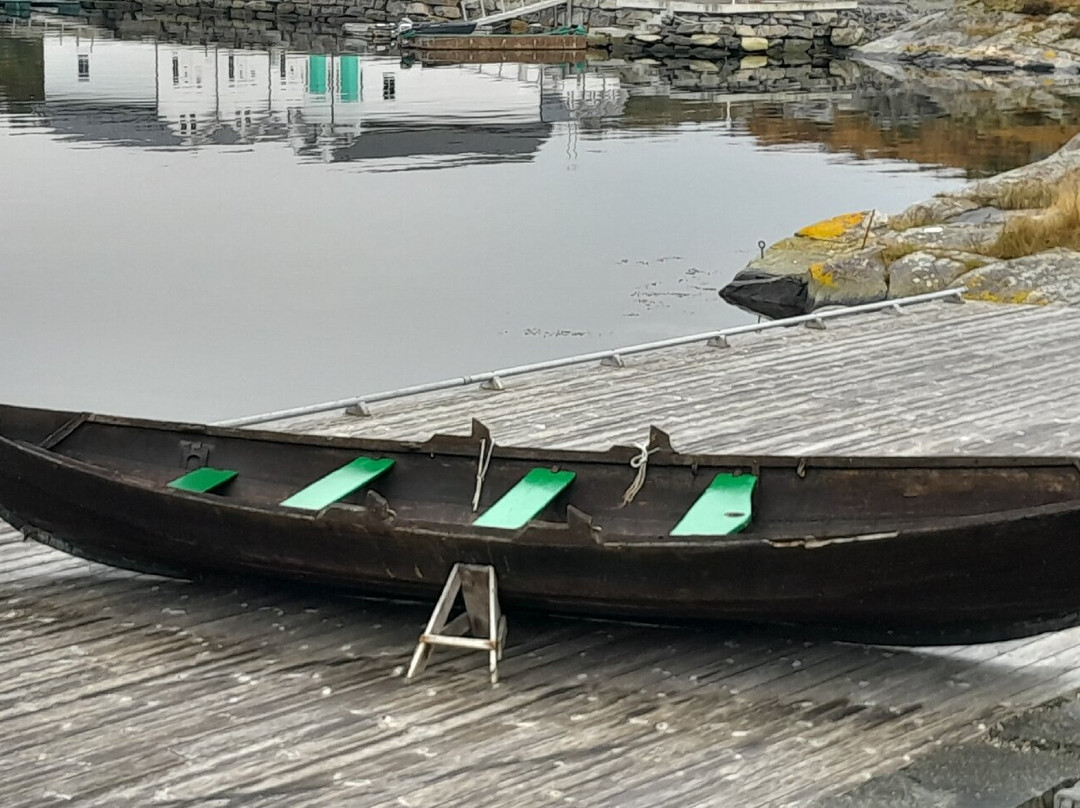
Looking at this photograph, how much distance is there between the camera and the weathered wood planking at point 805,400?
9.27 metres

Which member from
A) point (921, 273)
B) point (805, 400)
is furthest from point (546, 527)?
point (921, 273)

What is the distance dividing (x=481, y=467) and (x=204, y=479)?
129cm

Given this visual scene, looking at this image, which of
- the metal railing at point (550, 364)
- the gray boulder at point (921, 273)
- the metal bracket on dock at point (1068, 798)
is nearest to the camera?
the metal bracket on dock at point (1068, 798)

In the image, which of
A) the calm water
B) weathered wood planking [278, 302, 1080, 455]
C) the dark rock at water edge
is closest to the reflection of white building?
the calm water

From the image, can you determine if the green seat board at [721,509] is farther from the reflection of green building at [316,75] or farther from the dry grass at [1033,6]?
the dry grass at [1033,6]

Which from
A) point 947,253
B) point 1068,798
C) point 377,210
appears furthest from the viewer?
point 377,210

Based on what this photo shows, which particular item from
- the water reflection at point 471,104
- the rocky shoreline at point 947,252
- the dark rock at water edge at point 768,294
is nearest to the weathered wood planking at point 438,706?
the rocky shoreline at point 947,252

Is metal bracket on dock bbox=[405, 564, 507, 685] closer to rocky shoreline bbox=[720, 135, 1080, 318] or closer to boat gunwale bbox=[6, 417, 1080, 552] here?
boat gunwale bbox=[6, 417, 1080, 552]

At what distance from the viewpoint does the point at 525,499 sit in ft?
21.4

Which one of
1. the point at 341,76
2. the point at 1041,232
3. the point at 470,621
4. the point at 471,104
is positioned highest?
the point at 341,76

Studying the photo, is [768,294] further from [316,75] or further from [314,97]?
[316,75]

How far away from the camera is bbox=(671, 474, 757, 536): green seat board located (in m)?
6.09

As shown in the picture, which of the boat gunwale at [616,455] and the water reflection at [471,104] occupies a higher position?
the water reflection at [471,104]

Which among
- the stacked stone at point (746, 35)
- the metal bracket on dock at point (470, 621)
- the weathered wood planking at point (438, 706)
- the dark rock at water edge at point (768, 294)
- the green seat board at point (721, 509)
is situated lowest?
the dark rock at water edge at point (768, 294)
